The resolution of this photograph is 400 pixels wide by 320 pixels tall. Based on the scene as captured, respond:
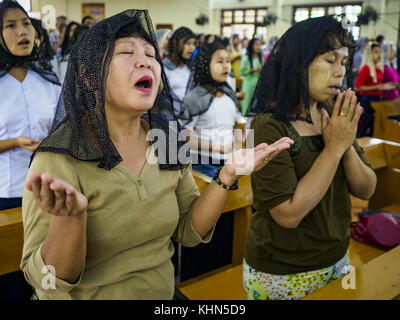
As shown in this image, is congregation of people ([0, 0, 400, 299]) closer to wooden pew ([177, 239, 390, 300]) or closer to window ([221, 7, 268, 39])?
wooden pew ([177, 239, 390, 300])

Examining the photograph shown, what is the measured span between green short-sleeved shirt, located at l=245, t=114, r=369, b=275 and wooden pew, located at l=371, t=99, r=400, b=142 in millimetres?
5197

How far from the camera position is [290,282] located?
1372mm

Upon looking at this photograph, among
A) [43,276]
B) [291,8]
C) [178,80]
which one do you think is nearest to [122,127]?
[43,276]

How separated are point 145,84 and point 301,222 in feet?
2.39

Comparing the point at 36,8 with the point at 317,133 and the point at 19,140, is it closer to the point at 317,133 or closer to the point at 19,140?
the point at 19,140

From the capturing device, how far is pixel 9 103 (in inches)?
79.3

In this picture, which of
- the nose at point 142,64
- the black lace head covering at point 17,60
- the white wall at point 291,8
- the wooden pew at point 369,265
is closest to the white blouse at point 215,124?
the wooden pew at point 369,265

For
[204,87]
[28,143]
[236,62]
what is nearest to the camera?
[28,143]

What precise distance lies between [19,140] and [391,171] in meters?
2.50

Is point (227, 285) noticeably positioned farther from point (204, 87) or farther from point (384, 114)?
point (384, 114)

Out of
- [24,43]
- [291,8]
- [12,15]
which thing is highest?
[291,8]

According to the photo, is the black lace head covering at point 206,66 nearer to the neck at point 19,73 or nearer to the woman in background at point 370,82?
the neck at point 19,73

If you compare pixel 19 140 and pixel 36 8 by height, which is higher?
pixel 36 8
